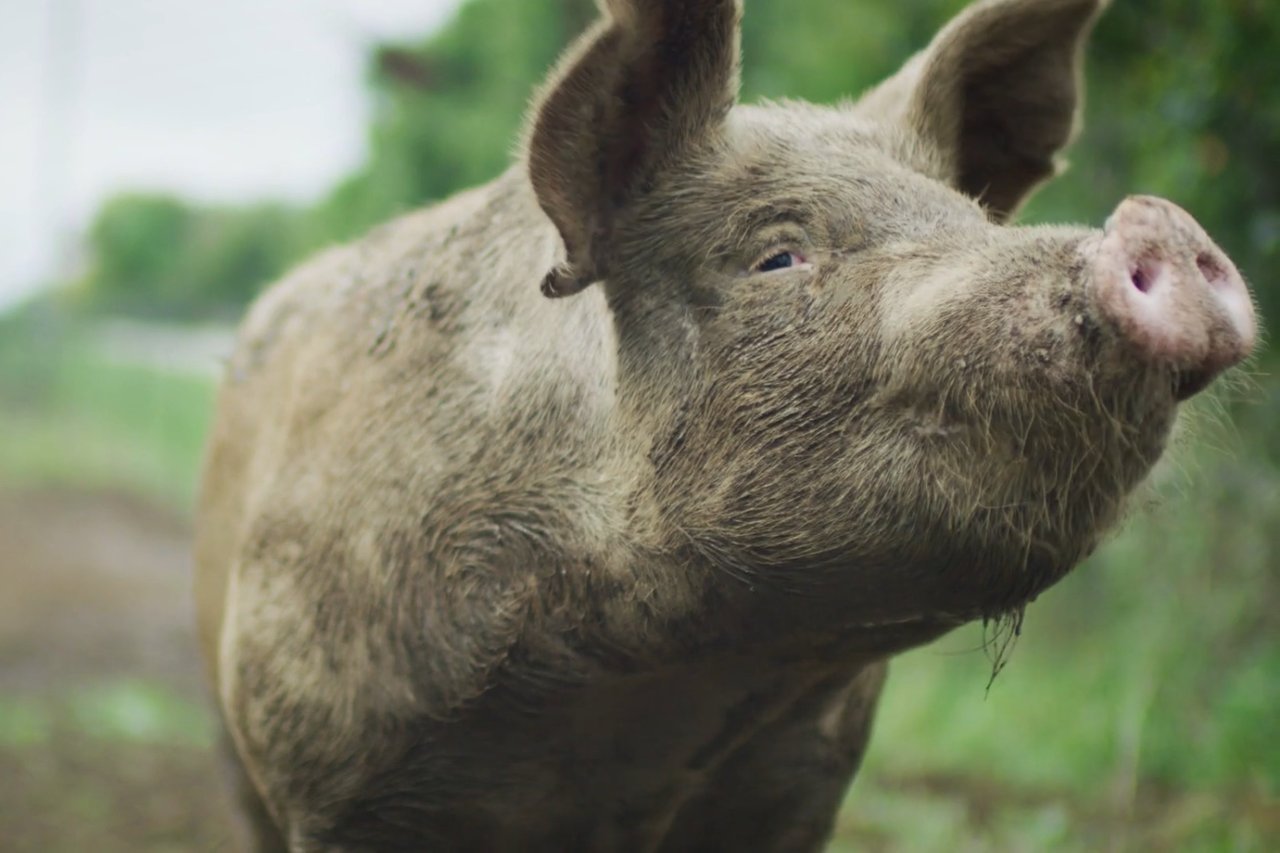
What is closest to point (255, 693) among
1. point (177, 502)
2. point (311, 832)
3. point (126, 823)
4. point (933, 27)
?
point (311, 832)

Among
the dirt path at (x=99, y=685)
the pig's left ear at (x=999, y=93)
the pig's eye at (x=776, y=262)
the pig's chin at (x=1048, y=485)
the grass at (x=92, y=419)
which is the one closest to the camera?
the pig's chin at (x=1048, y=485)

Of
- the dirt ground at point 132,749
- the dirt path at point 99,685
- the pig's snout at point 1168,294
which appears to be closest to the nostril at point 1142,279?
the pig's snout at point 1168,294

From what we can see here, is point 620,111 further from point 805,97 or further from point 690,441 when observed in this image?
point 805,97

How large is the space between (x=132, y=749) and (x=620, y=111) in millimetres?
5595

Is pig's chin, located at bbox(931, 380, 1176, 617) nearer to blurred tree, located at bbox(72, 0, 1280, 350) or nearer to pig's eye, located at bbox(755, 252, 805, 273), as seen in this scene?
pig's eye, located at bbox(755, 252, 805, 273)

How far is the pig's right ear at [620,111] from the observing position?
2.58 m

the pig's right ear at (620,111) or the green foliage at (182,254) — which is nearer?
the pig's right ear at (620,111)

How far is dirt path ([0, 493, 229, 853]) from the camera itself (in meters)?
6.23

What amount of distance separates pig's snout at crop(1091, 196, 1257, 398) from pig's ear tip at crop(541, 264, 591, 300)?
3.15ft

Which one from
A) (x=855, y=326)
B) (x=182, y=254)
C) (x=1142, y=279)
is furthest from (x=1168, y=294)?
(x=182, y=254)

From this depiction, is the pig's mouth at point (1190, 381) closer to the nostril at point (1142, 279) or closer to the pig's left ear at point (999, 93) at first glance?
the nostril at point (1142, 279)

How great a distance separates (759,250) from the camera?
259cm

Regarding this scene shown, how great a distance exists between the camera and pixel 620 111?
105 inches

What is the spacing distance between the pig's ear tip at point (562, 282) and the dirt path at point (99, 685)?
429 centimetres
